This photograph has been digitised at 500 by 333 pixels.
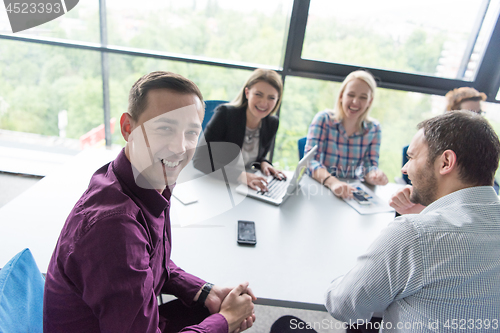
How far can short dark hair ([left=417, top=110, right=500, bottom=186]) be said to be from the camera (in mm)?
927

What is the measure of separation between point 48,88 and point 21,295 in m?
2.93

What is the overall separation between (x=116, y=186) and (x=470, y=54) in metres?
3.63

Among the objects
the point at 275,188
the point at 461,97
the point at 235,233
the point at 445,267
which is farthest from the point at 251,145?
the point at 461,97

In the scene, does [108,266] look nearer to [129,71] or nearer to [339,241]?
[339,241]

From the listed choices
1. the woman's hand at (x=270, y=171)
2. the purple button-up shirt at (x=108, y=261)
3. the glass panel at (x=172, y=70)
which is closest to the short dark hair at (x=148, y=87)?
the purple button-up shirt at (x=108, y=261)

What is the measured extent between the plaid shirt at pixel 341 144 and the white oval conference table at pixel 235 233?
610 millimetres

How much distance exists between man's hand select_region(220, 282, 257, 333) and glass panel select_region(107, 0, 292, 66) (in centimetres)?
248

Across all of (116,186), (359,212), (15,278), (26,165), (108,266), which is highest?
(116,186)

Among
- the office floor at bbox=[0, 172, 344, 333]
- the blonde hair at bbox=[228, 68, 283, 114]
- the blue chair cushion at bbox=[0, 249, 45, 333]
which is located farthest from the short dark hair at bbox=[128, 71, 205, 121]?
the office floor at bbox=[0, 172, 344, 333]

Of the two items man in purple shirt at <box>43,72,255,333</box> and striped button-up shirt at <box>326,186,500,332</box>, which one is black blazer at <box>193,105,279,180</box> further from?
striped button-up shirt at <box>326,186,500,332</box>

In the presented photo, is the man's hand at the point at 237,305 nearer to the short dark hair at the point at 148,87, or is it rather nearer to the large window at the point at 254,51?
the short dark hair at the point at 148,87

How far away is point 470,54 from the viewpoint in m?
3.12

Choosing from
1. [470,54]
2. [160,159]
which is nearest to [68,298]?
[160,159]

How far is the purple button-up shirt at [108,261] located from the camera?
0.72 metres
